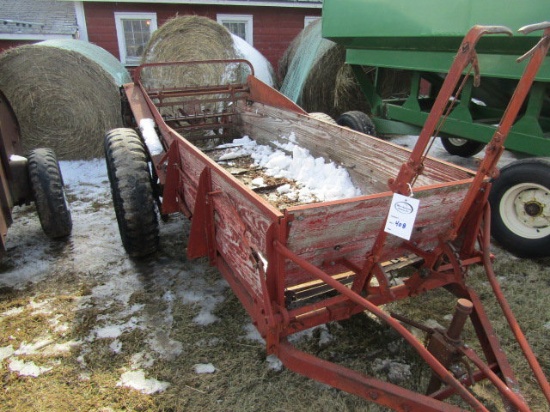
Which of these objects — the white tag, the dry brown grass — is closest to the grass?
the dry brown grass

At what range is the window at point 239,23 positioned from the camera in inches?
420

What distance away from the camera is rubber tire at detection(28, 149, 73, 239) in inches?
152

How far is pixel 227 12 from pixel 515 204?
30.0ft

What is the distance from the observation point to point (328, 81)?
25.9 ft

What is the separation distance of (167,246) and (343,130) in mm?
2039

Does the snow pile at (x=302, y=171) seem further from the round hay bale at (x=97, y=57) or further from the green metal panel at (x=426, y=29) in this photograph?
the round hay bale at (x=97, y=57)

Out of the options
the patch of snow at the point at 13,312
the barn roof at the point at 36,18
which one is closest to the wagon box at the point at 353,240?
the patch of snow at the point at 13,312

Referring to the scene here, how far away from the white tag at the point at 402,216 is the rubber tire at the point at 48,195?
3.37 meters

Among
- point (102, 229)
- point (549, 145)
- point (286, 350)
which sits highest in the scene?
point (549, 145)

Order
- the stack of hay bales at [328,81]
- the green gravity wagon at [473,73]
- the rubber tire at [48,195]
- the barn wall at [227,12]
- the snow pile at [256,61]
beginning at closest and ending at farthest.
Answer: the green gravity wagon at [473,73] → the rubber tire at [48,195] → the stack of hay bales at [328,81] → the snow pile at [256,61] → the barn wall at [227,12]

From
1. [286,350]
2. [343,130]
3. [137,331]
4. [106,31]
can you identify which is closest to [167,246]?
[137,331]

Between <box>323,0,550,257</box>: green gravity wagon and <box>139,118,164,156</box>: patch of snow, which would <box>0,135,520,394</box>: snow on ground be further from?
<box>323,0,550,257</box>: green gravity wagon

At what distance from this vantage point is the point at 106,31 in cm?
979

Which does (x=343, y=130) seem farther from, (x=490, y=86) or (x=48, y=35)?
(x=48, y=35)
